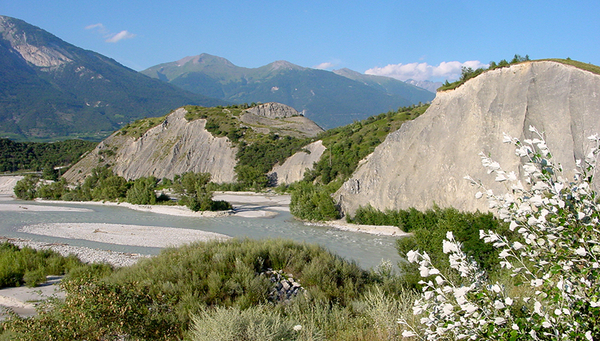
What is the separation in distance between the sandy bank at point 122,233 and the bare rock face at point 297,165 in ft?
96.0

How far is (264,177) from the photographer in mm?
62125

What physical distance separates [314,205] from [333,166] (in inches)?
592

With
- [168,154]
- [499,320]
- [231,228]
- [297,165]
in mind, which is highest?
[168,154]

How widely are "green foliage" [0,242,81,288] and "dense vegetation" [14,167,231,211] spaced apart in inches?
981

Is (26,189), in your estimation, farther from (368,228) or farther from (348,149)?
(368,228)

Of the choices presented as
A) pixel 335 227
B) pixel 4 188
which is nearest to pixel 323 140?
pixel 335 227

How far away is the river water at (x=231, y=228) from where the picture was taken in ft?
77.9

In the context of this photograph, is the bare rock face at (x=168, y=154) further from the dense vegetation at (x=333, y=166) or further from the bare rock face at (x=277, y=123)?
the dense vegetation at (x=333, y=166)

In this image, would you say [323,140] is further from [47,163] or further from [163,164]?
[47,163]

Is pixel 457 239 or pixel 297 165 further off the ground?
pixel 297 165

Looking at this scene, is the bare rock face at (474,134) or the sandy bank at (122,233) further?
the sandy bank at (122,233)

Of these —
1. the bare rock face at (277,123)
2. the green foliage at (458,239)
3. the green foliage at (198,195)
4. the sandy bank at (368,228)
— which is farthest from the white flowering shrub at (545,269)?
the bare rock face at (277,123)

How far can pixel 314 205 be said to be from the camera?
121 ft

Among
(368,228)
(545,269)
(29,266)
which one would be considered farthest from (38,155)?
(545,269)
